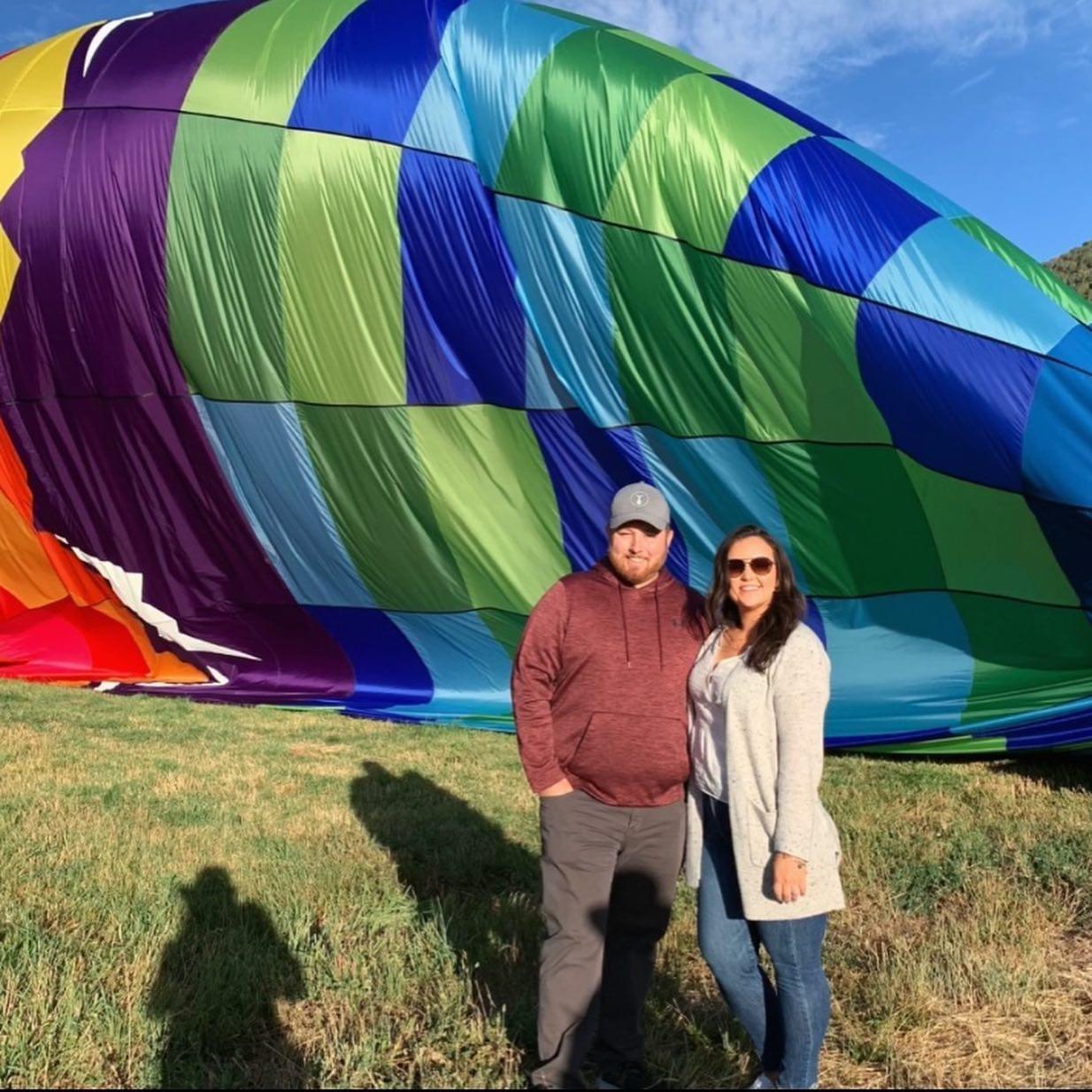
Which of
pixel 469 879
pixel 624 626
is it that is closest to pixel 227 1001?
pixel 469 879

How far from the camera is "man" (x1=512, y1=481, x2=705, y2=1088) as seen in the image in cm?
249

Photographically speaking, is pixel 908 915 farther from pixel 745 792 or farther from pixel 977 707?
pixel 977 707

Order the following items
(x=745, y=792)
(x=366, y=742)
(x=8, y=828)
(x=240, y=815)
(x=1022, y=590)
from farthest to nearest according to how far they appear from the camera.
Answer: (x=366, y=742) < (x=1022, y=590) < (x=240, y=815) < (x=8, y=828) < (x=745, y=792)

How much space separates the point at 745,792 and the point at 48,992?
1.99 meters

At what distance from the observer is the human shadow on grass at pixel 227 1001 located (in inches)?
105

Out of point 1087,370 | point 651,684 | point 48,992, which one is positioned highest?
point 1087,370

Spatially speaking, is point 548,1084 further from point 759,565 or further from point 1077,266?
point 1077,266

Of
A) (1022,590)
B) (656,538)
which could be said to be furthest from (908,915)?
(1022,590)

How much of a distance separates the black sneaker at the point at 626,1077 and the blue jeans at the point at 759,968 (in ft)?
1.00

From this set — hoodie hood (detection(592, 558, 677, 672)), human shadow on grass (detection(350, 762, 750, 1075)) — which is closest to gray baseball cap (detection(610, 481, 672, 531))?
hoodie hood (detection(592, 558, 677, 672))

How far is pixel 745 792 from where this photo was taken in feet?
7.65

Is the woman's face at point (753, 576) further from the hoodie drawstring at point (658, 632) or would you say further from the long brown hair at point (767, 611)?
the hoodie drawstring at point (658, 632)

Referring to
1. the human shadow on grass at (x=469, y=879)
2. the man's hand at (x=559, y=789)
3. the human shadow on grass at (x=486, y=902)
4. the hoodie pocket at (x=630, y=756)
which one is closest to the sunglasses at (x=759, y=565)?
the hoodie pocket at (x=630, y=756)

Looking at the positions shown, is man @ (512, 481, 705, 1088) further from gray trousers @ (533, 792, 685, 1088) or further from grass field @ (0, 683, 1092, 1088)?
grass field @ (0, 683, 1092, 1088)
